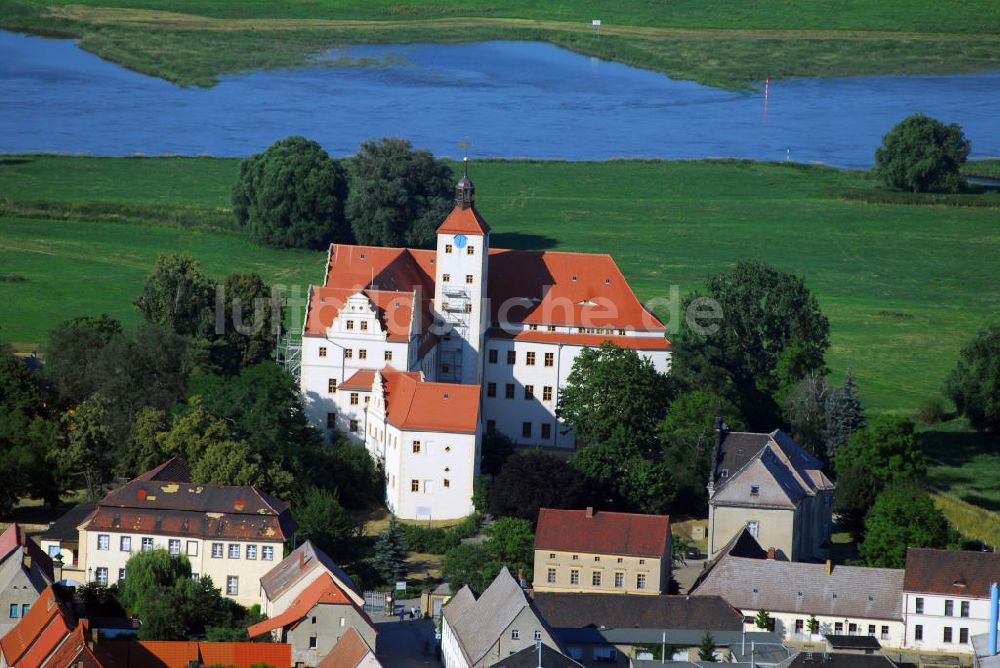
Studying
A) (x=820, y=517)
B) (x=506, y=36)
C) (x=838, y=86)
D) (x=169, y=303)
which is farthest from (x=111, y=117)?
(x=820, y=517)

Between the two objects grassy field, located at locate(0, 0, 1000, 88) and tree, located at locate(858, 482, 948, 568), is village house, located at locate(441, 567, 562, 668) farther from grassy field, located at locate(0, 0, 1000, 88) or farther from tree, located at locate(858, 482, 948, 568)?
grassy field, located at locate(0, 0, 1000, 88)

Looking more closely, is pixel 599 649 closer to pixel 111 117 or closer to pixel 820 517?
pixel 820 517

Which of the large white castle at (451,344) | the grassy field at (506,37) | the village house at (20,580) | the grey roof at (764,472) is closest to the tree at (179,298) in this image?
the large white castle at (451,344)

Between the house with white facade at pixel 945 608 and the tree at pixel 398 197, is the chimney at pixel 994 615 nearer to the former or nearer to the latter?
the house with white facade at pixel 945 608

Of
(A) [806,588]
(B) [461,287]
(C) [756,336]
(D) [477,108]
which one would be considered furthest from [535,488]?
(D) [477,108]

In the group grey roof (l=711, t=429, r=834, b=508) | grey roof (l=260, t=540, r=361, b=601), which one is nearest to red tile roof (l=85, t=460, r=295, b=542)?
grey roof (l=260, t=540, r=361, b=601)

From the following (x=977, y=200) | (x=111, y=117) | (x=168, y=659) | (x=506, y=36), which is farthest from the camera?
(x=506, y=36)

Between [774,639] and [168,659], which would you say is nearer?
[168,659]
